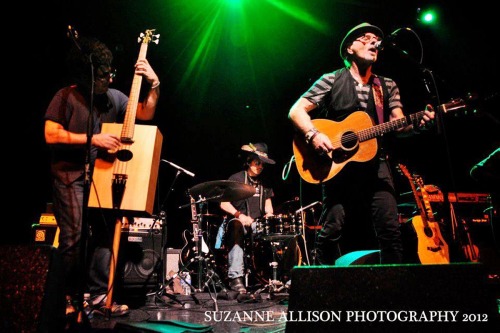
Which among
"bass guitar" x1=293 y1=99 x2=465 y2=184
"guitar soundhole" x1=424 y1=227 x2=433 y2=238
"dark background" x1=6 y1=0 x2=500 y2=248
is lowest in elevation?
"guitar soundhole" x1=424 y1=227 x2=433 y2=238

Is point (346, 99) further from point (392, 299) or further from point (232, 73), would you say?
point (232, 73)

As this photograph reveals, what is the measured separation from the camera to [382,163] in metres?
3.38

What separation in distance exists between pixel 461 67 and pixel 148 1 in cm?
654

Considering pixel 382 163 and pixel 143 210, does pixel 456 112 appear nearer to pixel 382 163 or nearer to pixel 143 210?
pixel 382 163

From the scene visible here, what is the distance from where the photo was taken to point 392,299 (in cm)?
167

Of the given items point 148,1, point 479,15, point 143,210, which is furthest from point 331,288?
point 479,15

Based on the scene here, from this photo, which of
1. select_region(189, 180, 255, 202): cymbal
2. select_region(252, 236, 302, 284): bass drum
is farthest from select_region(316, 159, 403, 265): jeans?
select_region(252, 236, 302, 284): bass drum

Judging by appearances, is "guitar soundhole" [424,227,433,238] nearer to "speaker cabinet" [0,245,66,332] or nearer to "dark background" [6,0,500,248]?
"dark background" [6,0,500,248]

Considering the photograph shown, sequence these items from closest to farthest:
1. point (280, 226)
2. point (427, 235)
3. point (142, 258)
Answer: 1. point (142, 258)
2. point (427, 235)
3. point (280, 226)

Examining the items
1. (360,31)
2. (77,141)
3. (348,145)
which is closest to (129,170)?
(77,141)

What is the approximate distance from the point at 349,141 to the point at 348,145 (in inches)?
1.6

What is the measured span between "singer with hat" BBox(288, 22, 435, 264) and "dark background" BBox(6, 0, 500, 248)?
1738 millimetres

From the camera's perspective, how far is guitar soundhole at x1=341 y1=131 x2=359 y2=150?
3.38 metres

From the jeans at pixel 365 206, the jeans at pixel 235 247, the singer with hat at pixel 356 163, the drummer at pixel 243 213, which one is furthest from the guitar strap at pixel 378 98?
the jeans at pixel 235 247
